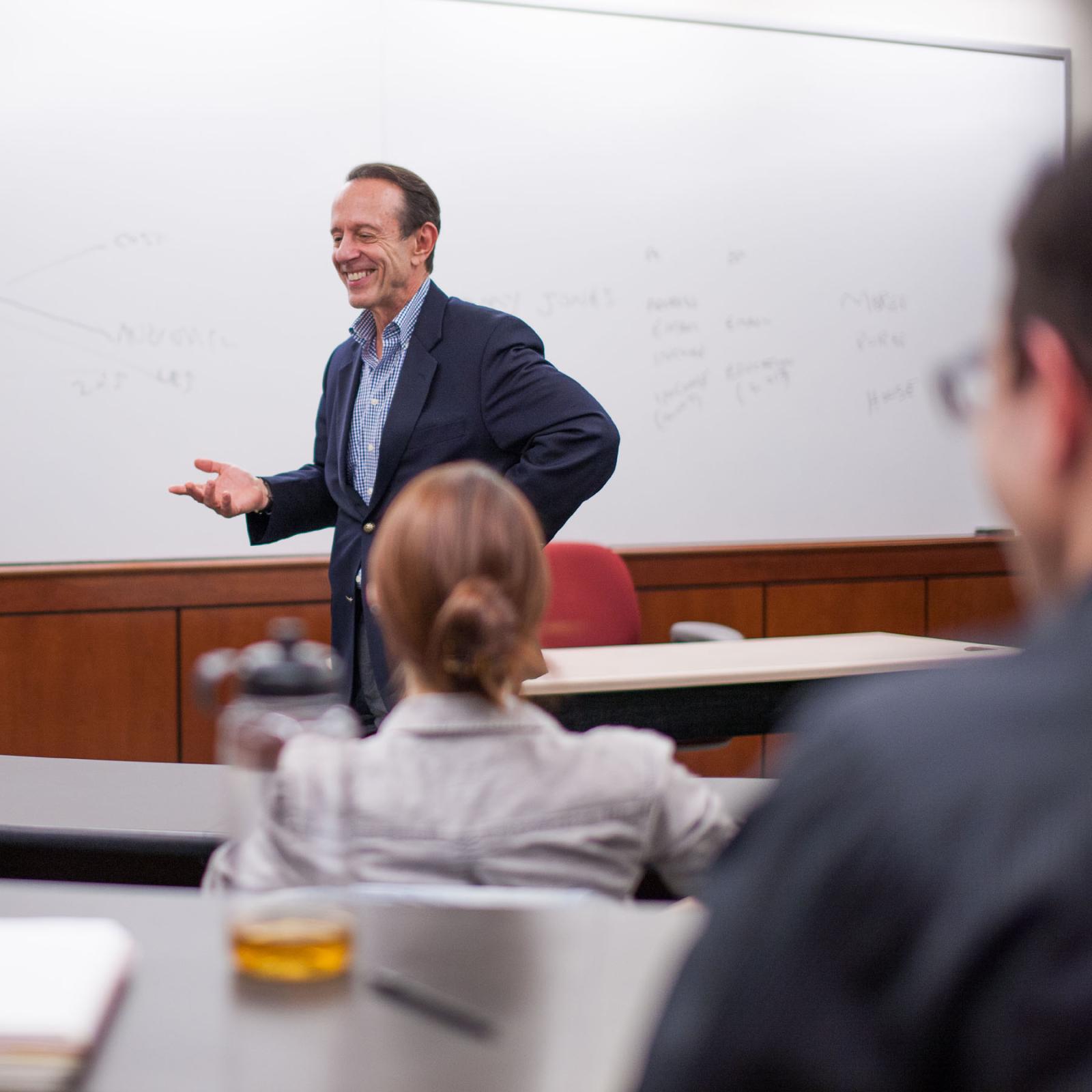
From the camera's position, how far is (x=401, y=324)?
2666mm

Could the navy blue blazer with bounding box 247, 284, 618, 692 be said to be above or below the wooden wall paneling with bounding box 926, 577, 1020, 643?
above

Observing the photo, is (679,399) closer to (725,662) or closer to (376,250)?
(725,662)

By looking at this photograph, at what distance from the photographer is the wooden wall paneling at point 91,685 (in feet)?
11.2

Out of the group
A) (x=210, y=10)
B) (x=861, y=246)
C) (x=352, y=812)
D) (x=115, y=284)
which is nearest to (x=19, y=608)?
(x=115, y=284)

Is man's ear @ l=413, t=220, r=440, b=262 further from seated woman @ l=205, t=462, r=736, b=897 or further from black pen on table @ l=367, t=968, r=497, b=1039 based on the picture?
black pen on table @ l=367, t=968, r=497, b=1039

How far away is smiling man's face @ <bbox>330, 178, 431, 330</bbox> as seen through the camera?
8.68 feet

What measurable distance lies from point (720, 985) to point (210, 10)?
12.0ft

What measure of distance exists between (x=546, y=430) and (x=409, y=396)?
284mm

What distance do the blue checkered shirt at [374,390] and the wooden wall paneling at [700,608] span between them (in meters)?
1.55

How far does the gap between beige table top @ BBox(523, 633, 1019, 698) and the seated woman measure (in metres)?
1.35

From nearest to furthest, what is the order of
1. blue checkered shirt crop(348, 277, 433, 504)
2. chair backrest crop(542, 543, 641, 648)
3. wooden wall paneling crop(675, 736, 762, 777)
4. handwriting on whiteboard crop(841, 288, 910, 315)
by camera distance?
blue checkered shirt crop(348, 277, 433, 504) → chair backrest crop(542, 543, 641, 648) → wooden wall paneling crop(675, 736, 762, 777) → handwriting on whiteboard crop(841, 288, 910, 315)

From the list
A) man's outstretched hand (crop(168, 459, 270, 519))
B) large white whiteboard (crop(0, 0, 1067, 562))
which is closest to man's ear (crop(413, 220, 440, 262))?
man's outstretched hand (crop(168, 459, 270, 519))

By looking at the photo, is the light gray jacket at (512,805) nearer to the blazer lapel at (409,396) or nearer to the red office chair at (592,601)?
the blazer lapel at (409,396)

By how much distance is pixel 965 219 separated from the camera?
15.1ft
